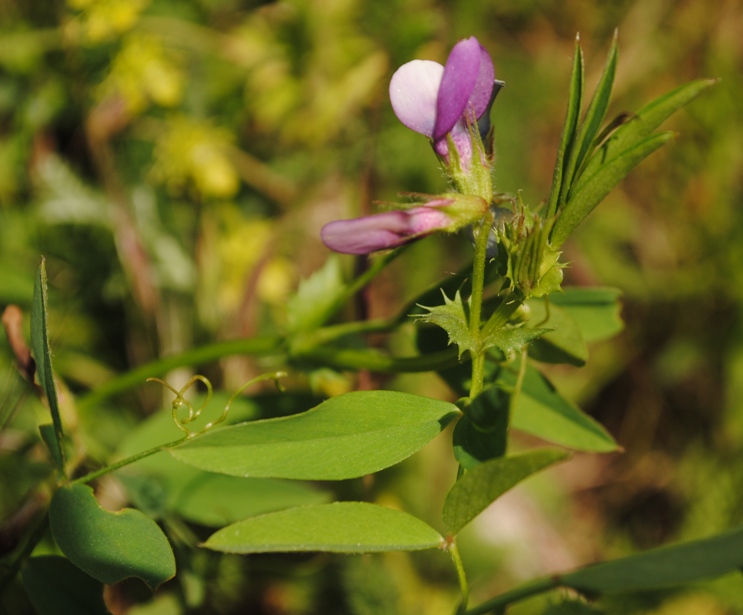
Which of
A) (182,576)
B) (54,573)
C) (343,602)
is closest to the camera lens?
(54,573)

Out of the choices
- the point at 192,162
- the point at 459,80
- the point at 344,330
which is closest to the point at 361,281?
the point at 344,330

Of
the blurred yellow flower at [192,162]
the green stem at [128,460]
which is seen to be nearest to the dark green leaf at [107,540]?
the green stem at [128,460]

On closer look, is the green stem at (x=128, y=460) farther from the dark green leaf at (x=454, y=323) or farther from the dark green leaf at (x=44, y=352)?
the dark green leaf at (x=454, y=323)

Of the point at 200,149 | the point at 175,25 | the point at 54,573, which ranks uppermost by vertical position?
the point at 175,25

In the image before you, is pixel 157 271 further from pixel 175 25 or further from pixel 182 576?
pixel 182 576

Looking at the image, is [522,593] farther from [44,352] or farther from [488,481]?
[44,352]

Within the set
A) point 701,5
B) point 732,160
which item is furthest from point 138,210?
point 701,5

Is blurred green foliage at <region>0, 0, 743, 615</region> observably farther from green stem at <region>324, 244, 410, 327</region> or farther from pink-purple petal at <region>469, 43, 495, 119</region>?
pink-purple petal at <region>469, 43, 495, 119</region>
